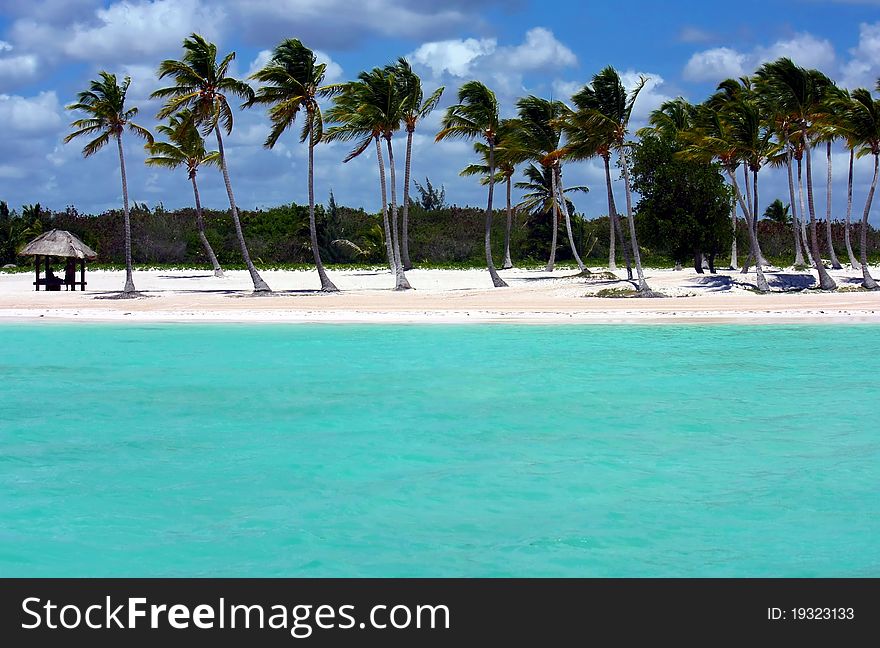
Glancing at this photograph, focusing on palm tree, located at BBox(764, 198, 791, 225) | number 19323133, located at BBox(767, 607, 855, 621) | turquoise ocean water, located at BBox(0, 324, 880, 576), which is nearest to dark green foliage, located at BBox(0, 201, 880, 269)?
palm tree, located at BBox(764, 198, 791, 225)

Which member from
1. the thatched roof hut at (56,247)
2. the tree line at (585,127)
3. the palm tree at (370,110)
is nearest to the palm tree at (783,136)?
the tree line at (585,127)

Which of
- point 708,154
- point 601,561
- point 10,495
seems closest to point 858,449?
point 601,561

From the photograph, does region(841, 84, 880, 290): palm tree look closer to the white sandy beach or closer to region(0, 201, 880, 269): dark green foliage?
the white sandy beach

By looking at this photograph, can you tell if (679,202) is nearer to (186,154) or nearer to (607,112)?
(607,112)

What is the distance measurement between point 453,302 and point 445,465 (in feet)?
66.7

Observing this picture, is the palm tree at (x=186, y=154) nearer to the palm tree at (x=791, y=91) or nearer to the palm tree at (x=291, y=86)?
the palm tree at (x=291, y=86)

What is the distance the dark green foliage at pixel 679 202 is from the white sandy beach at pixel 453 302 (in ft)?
7.86

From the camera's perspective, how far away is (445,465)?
9.69 m

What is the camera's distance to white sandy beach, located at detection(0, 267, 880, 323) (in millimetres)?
25141

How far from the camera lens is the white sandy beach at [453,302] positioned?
25141mm

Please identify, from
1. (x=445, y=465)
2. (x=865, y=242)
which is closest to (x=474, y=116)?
(x=865, y=242)

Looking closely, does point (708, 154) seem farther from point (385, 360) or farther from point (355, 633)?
point (355, 633)

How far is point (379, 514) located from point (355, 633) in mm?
2511

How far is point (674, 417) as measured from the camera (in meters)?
11.8
